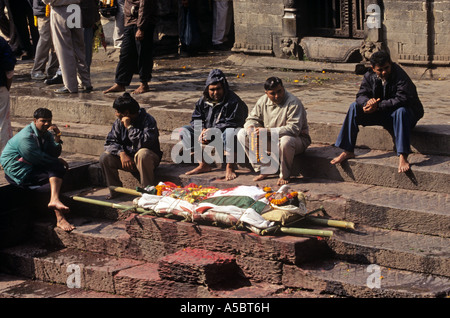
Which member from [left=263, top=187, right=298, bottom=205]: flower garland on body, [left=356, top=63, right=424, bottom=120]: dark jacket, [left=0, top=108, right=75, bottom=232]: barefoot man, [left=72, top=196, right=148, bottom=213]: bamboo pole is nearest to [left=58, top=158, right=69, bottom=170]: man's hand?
[left=0, top=108, right=75, bottom=232]: barefoot man

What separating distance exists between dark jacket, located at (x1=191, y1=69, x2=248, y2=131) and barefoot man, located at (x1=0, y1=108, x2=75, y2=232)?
1.53 meters

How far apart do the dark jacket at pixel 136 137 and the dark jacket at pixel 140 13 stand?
6.45 feet

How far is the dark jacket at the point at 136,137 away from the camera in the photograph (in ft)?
25.9

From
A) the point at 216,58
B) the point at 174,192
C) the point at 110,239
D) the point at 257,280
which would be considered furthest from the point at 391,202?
the point at 216,58

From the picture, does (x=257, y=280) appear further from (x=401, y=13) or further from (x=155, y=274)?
(x=401, y=13)

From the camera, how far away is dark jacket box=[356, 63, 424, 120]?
722 centimetres

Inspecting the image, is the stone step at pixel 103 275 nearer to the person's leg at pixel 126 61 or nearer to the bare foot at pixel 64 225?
the bare foot at pixel 64 225

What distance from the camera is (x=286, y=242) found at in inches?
257

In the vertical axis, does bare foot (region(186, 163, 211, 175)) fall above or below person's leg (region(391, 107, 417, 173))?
below

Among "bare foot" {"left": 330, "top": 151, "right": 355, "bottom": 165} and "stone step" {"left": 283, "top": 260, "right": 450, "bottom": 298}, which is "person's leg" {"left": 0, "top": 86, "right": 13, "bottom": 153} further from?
"stone step" {"left": 283, "top": 260, "right": 450, "bottom": 298}

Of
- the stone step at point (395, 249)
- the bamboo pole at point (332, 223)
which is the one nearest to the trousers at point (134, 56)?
the bamboo pole at point (332, 223)

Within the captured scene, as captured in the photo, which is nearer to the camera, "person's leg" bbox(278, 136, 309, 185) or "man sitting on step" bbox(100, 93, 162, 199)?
"person's leg" bbox(278, 136, 309, 185)
